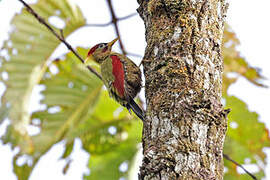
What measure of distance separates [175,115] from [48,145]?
3005 mm

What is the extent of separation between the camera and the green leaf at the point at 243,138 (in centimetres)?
543

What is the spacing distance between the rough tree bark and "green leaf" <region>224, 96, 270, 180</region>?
2.73m

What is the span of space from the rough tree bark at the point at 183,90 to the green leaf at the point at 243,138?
273 cm

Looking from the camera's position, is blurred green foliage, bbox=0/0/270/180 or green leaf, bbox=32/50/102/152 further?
green leaf, bbox=32/50/102/152

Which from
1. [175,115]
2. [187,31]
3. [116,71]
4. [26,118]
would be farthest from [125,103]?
[175,115]

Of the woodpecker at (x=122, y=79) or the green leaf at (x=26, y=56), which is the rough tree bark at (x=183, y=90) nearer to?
the woodpecker at (x=122, y=79)

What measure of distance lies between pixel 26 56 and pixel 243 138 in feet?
9.98

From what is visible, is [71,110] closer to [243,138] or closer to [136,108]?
[136,108]

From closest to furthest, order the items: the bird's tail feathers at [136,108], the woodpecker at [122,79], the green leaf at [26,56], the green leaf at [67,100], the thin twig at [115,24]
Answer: the bird's tail feathers at [136,108]
the woodpecker at [122,79]
the green leaf at [26,56]
the thin twig at [115,24]
the green leaf at [67,100]

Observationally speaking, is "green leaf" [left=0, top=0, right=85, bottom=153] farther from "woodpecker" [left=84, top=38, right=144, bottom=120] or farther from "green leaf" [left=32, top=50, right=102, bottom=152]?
"woodpecker" [left=84, top=38, right=144, bottom=120]

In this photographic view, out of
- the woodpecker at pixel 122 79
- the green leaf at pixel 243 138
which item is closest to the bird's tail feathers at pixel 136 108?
the woodpecker at pixel 122 79

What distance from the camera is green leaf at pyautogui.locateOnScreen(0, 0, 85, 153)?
14.8ft

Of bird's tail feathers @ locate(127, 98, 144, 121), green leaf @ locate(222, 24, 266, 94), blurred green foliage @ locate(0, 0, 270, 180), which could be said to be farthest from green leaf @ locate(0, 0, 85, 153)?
green leaf @ locate(222, 24, 266, 94)

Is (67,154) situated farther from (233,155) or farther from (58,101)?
(233,155)
